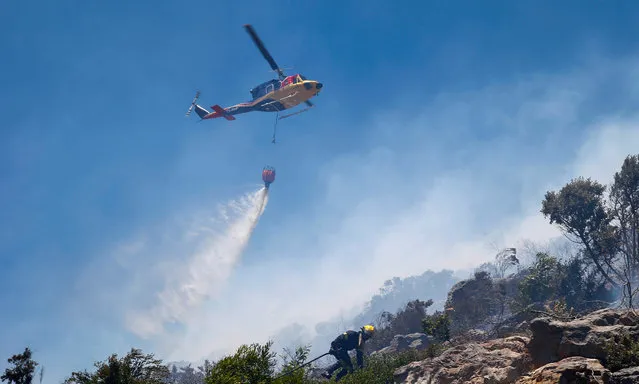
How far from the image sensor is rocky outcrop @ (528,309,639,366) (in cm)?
1098

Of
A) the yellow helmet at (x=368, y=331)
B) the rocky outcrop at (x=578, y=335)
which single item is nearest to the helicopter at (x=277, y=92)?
the yellow helmet at (x=368, y=331)

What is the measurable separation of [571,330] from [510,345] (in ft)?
9.91

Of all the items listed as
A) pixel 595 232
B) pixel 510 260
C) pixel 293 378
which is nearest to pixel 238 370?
pixel 293 378

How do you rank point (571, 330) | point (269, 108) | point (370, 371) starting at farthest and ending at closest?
point (269, 108) < point (370, 371) < point (571, 330)

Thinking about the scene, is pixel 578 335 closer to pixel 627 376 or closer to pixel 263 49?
pixel 627 376

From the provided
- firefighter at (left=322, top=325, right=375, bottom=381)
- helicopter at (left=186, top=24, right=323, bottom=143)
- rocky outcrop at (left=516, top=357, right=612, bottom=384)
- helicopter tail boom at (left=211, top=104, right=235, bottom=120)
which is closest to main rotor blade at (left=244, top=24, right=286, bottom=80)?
helicopter at (left=186, top=24, right=323, bottom=143)

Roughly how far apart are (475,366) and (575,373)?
4.34 meters

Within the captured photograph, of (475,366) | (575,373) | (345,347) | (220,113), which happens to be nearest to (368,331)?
(345,347)

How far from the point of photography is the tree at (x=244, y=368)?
478 inches

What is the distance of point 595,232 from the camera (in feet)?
115

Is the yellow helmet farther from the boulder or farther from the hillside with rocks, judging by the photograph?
the boulder

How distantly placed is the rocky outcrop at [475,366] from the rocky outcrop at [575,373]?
6.73 ft

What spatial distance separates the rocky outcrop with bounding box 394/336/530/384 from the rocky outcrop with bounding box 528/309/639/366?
784mm

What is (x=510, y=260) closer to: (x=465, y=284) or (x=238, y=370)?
(x=465, y=284)
